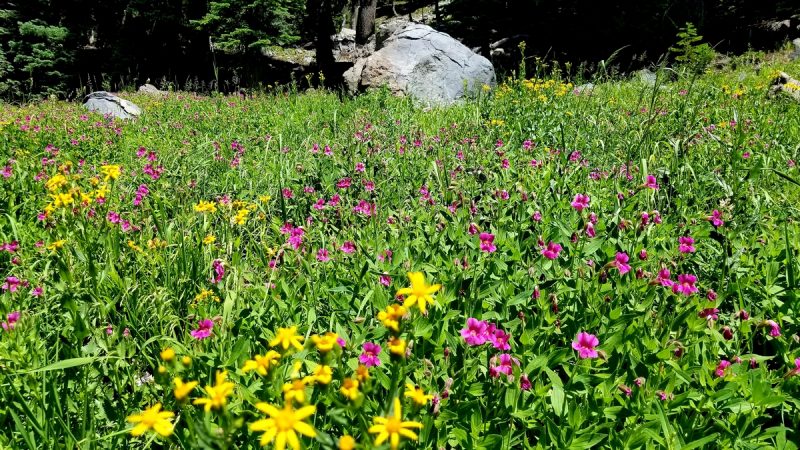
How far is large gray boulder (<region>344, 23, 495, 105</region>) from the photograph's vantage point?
35.5 feet

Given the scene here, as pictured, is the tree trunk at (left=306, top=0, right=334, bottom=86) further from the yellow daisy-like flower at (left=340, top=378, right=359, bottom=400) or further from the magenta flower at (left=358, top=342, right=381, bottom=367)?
the yellow daisy-like flower at (left=340, top=378, right=359, bottom=400)

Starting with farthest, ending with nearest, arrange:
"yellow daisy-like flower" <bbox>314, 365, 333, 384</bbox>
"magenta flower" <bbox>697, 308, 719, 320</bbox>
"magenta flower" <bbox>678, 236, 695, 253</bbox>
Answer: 1. "magenta flower" <bbox>678, 236, 695, 253</bbox>
2. "magenta flower" <bbox>697, 308, 719, 320</bbox>
3. "yellow daisy-like flower" <bbox>314, 365, 333, 384</bbox>

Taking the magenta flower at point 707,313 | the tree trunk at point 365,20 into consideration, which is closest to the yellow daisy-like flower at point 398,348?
the magenta flower at point 707,313

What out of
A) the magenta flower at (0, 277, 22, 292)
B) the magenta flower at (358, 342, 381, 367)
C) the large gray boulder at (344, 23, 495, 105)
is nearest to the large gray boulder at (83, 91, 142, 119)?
the large gray boulder at (344, 23, 495, 105)

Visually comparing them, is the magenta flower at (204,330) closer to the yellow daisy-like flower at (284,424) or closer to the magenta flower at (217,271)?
the magenta flower at (217,271)

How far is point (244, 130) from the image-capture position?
6984mm

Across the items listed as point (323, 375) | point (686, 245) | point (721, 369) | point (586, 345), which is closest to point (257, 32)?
point (686, 245)

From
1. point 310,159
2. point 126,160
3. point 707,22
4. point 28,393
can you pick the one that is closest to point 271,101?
point 126,160

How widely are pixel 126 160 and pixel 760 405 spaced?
5910 mm

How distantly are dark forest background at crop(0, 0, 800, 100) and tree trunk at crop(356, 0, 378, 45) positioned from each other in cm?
5

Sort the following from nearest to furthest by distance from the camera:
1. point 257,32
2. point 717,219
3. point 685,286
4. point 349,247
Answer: point 685,286
point 717,219
point 349,247
point 257,32

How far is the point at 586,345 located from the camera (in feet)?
5.58

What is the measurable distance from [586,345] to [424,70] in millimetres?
10329

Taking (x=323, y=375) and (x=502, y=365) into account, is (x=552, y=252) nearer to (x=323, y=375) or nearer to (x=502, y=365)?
(x=502, y=365)
